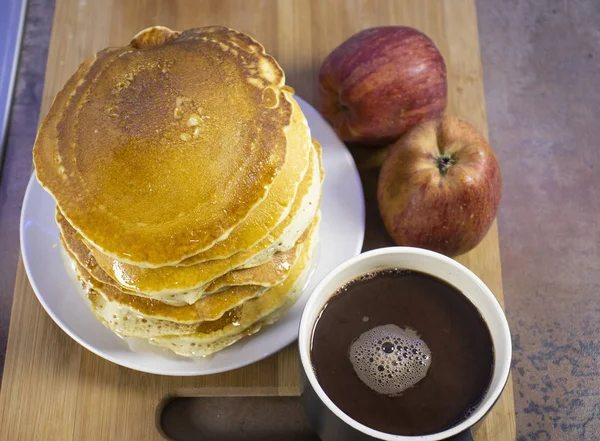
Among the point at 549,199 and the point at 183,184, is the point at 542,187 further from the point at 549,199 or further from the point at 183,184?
the point at 183,184

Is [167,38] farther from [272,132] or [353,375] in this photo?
[353,375]

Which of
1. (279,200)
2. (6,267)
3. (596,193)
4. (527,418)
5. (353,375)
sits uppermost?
(279,200)

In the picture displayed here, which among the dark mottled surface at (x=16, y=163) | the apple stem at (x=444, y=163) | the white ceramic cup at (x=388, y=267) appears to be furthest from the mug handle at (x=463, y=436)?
the dark mottled surface at (x=16, y=163)

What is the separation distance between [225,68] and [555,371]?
0.86 meters

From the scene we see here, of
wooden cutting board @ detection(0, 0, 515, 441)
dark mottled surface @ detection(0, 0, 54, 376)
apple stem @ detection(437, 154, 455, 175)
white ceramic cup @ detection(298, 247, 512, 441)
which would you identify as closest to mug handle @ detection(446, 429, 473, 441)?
white ceramic cup @ detection(298, 247, 512, 441)

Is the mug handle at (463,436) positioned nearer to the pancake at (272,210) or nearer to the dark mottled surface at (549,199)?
the pancake at (272,210)

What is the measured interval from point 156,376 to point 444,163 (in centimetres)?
62

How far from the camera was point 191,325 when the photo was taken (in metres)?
1.04

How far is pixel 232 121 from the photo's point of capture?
0.95 metres

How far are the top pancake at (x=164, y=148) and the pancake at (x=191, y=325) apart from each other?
0.18m

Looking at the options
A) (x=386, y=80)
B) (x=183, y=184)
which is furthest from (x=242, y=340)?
(x=386, y=80)

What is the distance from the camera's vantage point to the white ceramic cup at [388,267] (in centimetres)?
76

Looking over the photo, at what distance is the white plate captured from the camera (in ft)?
3.47

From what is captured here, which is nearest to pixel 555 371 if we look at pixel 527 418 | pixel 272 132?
pixel 527 418
